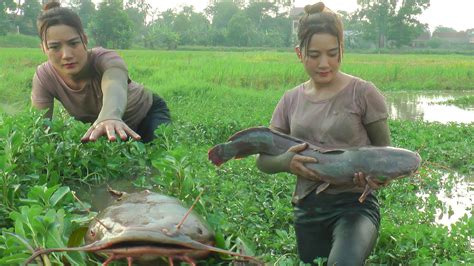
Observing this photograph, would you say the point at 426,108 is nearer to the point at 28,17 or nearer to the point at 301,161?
the point at 301,161

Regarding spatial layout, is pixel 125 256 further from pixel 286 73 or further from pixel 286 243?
pixel 286 73

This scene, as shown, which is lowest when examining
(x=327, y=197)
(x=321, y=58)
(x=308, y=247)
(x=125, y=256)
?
(x=308, y=247)

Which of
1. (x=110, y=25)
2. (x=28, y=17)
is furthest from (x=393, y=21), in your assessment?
(x=28, y=17)

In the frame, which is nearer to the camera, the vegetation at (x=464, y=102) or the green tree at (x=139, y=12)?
the vegetation at (x=464, y=102)

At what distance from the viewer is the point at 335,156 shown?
7.82 ft

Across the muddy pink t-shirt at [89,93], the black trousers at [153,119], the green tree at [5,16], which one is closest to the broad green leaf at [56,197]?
the muddy pink t-shirt at [89,93]

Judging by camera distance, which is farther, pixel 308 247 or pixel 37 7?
pixel 37 7

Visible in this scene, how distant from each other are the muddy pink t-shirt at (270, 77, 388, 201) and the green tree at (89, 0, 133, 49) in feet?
118

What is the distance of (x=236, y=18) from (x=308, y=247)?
172 feet

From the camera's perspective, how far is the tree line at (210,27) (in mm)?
37894

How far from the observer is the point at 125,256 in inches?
60.2

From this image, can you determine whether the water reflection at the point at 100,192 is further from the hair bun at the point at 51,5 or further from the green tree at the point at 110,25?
the green tree at the point at 110,25

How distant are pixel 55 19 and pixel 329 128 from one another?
2032 mm

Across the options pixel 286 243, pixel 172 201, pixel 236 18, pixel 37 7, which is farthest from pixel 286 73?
pixel 236 18
